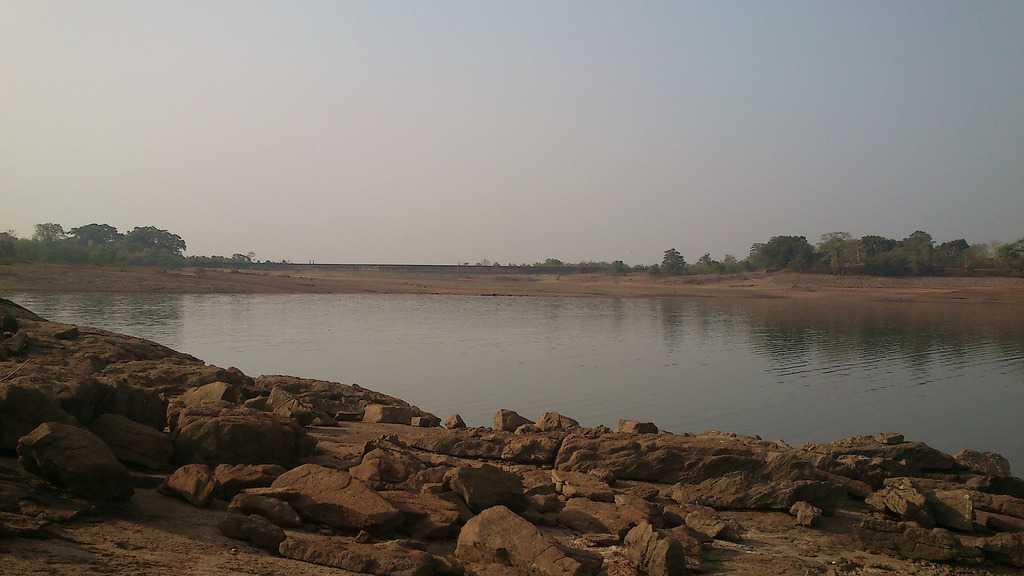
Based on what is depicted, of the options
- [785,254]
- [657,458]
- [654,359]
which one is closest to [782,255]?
[785,254]

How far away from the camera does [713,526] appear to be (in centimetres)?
767

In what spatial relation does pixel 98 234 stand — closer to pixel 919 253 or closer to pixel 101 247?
pixel 101 247

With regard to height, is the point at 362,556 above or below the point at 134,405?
below

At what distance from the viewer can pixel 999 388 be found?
826 inches

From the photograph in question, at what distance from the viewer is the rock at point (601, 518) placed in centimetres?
737

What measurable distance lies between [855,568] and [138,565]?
602 cm

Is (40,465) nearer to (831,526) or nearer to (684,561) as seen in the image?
(684,561)

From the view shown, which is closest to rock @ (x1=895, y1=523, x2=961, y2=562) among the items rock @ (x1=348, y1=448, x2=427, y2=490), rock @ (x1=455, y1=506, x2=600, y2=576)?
rock @ (x1=455, y1=506, x2=600, y2=576)

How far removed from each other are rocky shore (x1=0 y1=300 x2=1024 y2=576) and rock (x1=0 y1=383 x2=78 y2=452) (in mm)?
18

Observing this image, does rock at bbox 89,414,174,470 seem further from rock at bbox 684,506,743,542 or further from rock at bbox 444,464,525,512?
rock at bbox 684,506,743,542

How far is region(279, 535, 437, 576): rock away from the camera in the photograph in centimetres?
566

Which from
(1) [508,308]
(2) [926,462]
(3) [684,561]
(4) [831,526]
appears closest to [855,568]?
(4) [831,526]

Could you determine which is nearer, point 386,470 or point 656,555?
point 656,555

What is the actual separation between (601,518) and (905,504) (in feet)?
10.9
